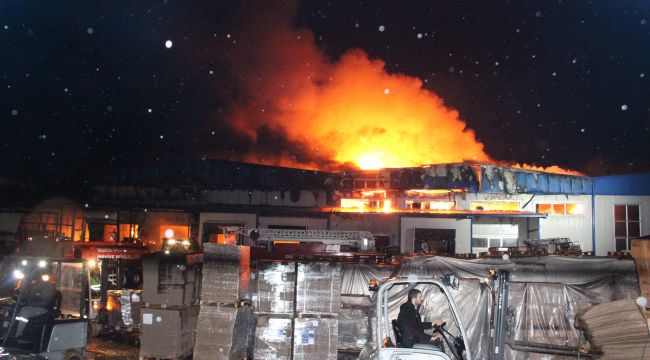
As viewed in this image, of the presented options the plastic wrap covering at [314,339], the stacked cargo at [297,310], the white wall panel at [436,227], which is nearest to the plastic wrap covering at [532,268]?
the stacked cargo at [297,310]

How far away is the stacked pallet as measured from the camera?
26.9 ft

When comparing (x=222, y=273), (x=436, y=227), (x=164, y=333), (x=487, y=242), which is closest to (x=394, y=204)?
(x=436, y=227)

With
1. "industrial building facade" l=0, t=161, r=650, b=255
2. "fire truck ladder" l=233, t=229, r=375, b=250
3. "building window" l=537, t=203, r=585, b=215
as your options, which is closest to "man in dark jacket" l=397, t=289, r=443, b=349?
"fire truck ladder" l=233, t=229, r=375, b=250

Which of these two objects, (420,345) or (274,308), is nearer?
(420,345)

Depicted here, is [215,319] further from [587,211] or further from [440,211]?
[587,211]

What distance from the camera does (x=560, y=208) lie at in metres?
22.8

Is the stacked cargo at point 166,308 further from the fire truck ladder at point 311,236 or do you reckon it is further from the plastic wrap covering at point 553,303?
the plastic wrap covering at point 553,303

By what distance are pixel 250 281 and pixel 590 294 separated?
22.8 ft

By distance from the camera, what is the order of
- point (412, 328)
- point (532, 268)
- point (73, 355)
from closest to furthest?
point (412, 328) → point (73, 355) → point (532, 268)

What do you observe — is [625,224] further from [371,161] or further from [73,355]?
[73,355]

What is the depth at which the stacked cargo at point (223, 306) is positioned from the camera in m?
9.98

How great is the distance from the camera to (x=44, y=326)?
27.1 ft

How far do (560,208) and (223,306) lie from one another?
58.4 ft

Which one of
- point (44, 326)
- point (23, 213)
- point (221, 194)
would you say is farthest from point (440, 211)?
point (23, 213)
